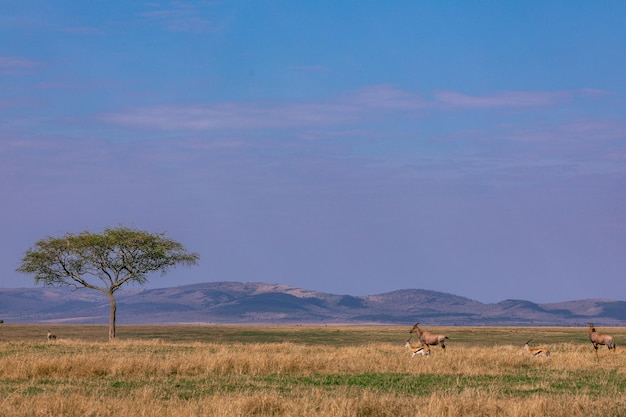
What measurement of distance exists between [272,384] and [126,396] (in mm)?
5123

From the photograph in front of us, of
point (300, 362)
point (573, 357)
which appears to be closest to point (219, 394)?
point (300, 362)

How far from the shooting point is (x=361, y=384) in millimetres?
26984

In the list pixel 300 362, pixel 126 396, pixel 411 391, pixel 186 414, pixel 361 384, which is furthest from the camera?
pixel 300 362

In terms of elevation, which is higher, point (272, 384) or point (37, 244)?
point (37, 244)

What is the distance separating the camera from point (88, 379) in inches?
1077

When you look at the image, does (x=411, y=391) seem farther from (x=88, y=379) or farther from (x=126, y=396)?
(x=88, y=379)

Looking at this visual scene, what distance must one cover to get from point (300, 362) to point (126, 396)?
9332 mm

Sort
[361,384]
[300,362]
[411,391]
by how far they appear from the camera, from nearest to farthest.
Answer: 1. [411,391]
2. [361,384]
3. [300,362]

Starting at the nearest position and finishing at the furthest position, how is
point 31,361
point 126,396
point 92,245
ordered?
point 126,396 → point 31,361 → point 92,245

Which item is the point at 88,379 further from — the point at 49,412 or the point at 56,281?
the point at 56,281

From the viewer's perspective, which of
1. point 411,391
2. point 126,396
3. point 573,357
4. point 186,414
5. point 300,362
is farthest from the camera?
point 573,357

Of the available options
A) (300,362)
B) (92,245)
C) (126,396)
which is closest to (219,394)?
(126,396)

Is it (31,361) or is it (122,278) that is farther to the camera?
(122,278)

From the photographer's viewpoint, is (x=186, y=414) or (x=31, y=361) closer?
(x=186, y=414)
